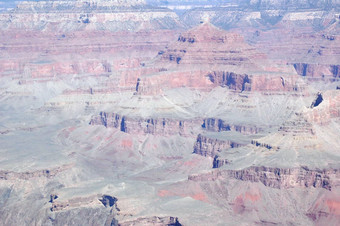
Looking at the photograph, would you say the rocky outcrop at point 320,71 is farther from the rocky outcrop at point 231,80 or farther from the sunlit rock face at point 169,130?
the rocky outcrop at point 231,80

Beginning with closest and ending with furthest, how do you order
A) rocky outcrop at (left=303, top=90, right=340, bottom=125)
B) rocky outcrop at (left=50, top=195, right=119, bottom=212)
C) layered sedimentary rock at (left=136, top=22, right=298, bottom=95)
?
rocky outcrop at (left=50, top=195, right=119, bottom=212)
rocky outcrop at (left=303, top=90, right=340, bottom=125)
layered sedimentary rock at (left=136, top=22, right=298, bottom=95)

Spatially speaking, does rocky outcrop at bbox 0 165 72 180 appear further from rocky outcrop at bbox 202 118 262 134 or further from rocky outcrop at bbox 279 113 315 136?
rocky outcrop at bbox 279 113 315 136

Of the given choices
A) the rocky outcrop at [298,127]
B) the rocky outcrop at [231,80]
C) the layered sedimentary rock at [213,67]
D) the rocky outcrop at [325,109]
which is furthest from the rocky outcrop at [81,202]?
the rocky outcrop at [231,80]

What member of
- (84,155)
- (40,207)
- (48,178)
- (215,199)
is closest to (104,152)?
(84,155)

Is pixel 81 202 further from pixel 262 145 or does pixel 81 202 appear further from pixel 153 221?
pixel 262 145

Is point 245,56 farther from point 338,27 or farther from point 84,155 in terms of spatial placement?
point 338,27

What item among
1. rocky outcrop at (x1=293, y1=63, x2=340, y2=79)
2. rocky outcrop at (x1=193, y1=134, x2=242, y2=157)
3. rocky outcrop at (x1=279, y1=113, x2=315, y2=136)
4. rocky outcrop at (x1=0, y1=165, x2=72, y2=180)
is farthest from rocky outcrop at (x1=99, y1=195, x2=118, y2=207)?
rocky outcrop at (x1=293, y1=63, x2=340, y2=79)

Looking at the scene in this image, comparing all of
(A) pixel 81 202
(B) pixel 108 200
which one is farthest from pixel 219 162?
(A) pixel 81 202
